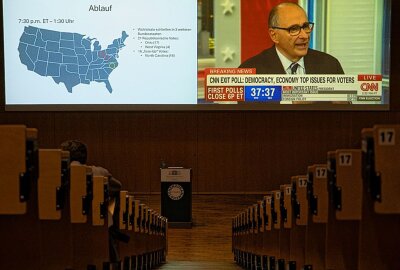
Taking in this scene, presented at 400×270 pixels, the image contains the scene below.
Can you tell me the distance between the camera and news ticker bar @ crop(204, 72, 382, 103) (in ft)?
33.6

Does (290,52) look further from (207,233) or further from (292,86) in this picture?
(207,233)

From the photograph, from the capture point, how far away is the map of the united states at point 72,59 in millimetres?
10328

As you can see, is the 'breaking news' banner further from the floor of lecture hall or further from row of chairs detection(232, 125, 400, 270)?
row of chairs detection(232, 125, 400, 270)

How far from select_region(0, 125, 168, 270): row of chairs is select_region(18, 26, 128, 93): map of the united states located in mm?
6524

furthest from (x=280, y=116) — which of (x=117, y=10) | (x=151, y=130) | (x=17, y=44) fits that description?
(x=17, y=44)

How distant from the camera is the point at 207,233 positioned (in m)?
9.03

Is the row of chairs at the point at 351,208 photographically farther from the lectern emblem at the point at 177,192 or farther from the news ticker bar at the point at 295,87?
the news ticker bar at the point at 295,87

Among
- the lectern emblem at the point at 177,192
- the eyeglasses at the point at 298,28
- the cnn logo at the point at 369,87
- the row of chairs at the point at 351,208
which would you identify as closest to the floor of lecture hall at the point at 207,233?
the lectern emblem at the point at 177,192

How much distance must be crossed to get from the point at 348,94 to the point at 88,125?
3.77 meters

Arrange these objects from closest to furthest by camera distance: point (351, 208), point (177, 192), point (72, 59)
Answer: point (351, 208) → point (177, 192) → point (72, 59)

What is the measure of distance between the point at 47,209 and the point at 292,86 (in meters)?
7.55

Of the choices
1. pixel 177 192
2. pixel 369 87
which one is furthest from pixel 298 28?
pixel 177 192

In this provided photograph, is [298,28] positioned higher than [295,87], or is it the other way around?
[298,28]

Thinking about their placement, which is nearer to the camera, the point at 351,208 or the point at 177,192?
the point at 351,208
